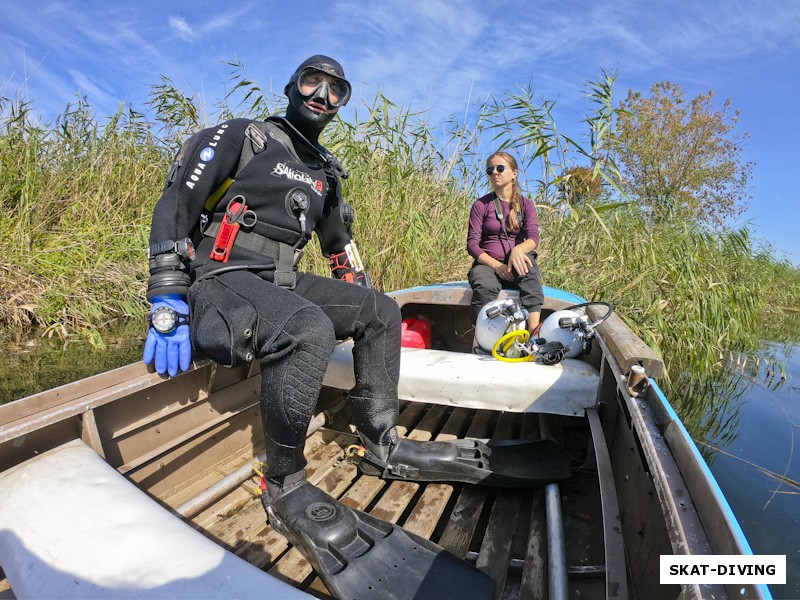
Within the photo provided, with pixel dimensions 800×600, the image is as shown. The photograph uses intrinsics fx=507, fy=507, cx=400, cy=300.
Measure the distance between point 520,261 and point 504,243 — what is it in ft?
1.11

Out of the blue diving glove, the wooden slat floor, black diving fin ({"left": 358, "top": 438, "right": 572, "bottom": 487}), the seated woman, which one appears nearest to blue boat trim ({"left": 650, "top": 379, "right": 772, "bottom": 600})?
the wooden slat floor

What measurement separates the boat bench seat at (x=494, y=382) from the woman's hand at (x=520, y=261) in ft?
3.18

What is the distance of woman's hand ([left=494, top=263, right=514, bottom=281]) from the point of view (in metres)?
3.55

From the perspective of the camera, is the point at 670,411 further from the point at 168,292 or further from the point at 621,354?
the point at 168,292

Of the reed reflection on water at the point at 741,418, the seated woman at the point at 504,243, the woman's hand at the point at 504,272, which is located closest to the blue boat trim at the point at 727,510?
the reed reflection on water at the point at 741,418

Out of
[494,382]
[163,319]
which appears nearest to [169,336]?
[163,319]

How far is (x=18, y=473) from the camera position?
134cm

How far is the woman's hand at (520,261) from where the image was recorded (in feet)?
11.3

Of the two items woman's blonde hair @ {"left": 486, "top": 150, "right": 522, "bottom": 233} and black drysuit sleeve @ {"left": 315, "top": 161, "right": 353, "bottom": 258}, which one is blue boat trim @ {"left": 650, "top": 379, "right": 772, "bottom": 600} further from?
woman's blonde hair @ {"left": 486, "top": 150, "right": 522, "bottom": 233}

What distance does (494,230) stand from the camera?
3.77m

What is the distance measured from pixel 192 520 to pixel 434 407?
164 centimetres

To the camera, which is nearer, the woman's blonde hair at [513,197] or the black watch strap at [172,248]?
the black watch strap at [172,248]

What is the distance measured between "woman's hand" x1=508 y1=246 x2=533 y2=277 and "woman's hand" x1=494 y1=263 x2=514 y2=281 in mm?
56

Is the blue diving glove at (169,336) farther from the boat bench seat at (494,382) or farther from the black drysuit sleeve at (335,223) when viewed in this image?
the black drysuit sleeve at (335,223)
